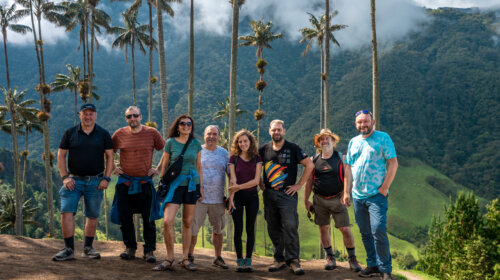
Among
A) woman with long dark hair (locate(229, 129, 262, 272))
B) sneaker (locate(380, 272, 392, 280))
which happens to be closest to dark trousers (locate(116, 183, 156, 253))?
woman with long dark hair (locate(229, 129, 262, 272))

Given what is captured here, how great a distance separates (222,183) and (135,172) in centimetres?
150

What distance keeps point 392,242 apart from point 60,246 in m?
106

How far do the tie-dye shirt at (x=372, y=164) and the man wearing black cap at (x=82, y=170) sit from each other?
13.5 feet

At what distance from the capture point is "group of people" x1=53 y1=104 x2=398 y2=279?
20.2 ft

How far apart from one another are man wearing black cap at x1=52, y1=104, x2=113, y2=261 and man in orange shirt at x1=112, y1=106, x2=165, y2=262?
0.89 feet

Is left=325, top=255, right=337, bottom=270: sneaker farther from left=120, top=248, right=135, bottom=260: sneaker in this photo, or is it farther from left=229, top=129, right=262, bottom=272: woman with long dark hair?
left=120, top=248, right=135, bottom=260: sneaker

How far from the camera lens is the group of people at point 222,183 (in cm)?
617

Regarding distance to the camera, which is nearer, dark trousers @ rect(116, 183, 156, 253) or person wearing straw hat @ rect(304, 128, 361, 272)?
dark trousers @ rect(116, 183, 156, 253)

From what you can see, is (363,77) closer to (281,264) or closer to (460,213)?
(460,213)

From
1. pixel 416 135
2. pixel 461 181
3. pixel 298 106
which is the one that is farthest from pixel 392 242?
pixel 298 106

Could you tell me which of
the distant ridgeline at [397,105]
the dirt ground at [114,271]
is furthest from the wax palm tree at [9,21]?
the distant ridgeline at [397,105]

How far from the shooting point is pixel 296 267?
6.44m

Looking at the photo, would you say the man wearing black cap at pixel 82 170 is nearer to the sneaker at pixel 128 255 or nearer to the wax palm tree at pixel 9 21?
the sneaker at pixel 128 255

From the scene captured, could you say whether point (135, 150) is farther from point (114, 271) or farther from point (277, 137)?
point (277, 137)
